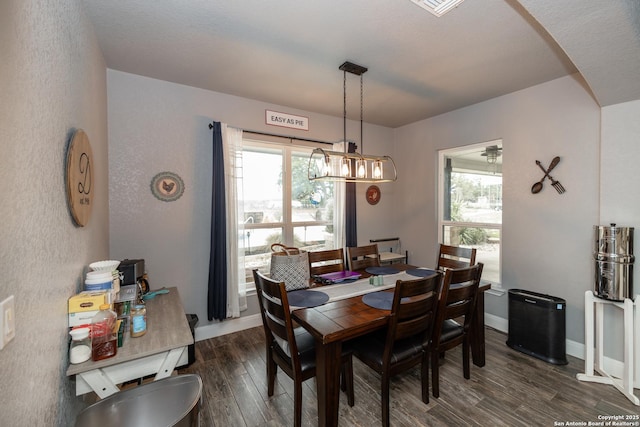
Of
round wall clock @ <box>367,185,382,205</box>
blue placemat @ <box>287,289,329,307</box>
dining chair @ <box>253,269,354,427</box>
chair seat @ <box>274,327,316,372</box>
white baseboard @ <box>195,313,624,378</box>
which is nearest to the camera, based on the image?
dining chair @ <box>253,269,354,427</box>

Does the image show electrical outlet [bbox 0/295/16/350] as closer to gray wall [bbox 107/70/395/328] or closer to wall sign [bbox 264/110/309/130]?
gray wall [bbox 107/70/395/328]

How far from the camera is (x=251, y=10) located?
175cm

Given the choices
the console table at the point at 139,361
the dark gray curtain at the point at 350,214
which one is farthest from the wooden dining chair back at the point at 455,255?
the console table at the point at 139,361

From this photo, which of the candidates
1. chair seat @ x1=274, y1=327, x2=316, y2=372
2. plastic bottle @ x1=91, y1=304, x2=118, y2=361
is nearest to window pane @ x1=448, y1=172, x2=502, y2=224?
chair seat @ x1=274, y1=327, x2=316, y2=372

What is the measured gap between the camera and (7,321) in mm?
752

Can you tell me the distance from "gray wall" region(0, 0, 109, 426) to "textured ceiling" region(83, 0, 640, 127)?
24.1 inches

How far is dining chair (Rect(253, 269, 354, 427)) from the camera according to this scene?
162 cm

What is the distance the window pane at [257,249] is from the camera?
333 centimetres

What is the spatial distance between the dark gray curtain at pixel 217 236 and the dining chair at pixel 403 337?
1.63m

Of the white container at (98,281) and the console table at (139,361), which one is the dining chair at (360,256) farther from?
the white container at (98,281)

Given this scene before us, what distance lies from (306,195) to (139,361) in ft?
8.65

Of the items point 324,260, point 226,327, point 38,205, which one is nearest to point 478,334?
point 324,260

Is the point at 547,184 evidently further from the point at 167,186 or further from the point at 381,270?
the point at 167,186

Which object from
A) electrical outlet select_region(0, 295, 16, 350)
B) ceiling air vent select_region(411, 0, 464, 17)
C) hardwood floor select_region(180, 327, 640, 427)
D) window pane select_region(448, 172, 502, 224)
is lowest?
hardwood floor select_region(180, 327, 640, 427)
